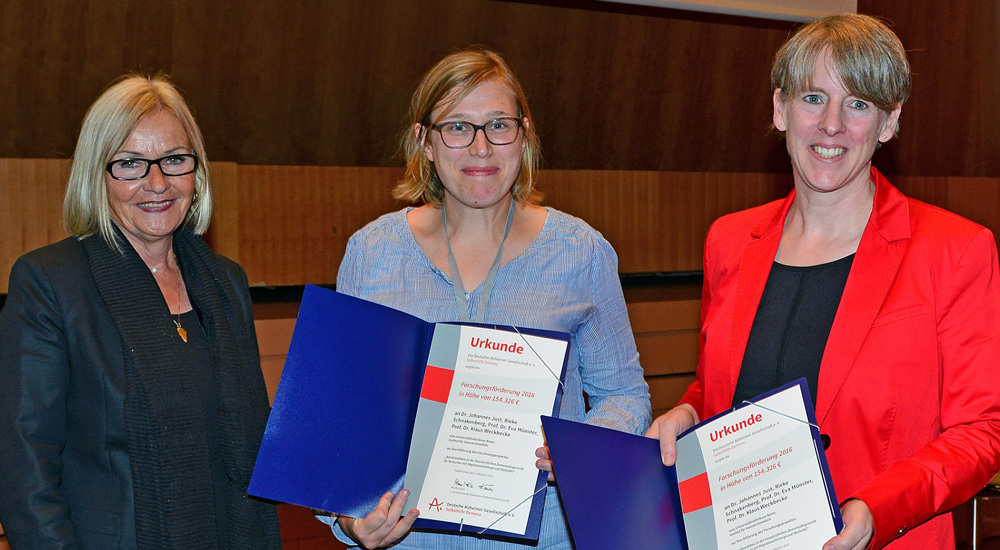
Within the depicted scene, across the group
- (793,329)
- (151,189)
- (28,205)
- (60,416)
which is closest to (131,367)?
(60,416)

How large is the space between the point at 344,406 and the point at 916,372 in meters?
1.01

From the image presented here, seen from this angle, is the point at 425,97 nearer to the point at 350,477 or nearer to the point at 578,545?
the point at 350,477

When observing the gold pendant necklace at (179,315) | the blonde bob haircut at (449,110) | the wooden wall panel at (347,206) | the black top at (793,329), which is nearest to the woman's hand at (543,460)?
the black top at (793,329)

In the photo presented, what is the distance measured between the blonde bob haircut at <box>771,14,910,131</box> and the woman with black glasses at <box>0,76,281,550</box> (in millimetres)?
1346

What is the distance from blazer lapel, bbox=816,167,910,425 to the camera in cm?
149

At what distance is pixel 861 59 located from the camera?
4.94ft

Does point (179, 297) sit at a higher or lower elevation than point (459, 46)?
lower

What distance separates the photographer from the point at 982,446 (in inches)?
55.7

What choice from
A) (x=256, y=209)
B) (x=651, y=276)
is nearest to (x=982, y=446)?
(x=256, y=209)

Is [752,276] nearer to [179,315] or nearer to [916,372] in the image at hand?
[916,372]

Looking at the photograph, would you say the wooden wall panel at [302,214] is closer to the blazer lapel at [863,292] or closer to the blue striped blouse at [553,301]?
the blue striped blouse at [553,301]

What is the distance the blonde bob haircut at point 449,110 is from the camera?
5.92ft

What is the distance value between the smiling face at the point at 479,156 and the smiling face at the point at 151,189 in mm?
594

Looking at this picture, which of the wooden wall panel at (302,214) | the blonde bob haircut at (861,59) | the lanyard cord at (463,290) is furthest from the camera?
the wooden wall panel at (302,214)
